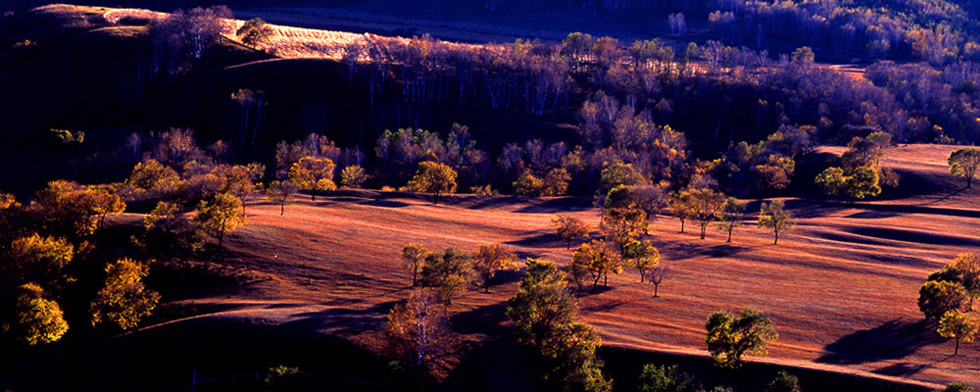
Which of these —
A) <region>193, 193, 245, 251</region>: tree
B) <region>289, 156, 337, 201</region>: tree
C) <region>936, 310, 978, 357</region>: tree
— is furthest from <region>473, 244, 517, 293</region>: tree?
<region>936, 310, 978, 357</region>: tree

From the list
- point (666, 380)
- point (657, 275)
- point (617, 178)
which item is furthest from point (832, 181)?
point (666, 380)

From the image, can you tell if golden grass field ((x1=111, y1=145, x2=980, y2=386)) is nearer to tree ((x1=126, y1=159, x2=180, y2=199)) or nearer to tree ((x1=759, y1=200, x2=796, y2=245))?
tree ((x1=759, y1=200, x2=796, y2=245))

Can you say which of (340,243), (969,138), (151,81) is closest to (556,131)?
(340,243)

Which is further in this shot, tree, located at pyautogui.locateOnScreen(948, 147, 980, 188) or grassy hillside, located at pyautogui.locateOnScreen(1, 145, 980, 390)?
tree, located at pyautogui.locateOnScreen(948, 147, 980, 188)

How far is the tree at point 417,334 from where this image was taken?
6138 centimetres

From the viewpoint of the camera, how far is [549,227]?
10712cm

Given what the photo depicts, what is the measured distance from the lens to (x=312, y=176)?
11975 cm

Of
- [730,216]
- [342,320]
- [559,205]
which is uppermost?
[730,216]

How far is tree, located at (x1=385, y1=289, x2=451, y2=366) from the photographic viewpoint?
61.4 meters

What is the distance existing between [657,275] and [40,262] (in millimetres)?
79992

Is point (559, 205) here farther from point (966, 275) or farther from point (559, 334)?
point (966, 275)

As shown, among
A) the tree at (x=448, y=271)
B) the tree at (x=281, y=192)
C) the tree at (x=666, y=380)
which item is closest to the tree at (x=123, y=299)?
the tree at (x=281, y=192)

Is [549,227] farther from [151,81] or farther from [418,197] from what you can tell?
[151,81]

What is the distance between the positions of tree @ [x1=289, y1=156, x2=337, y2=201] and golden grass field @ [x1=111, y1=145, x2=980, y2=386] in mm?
4654
